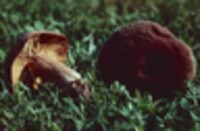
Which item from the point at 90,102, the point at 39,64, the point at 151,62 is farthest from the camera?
the point at 39,64

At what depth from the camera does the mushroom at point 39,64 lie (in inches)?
169

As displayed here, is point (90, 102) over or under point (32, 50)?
under

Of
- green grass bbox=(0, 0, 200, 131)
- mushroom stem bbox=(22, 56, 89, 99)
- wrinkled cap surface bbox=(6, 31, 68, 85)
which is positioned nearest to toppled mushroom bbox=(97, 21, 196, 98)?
green grass bbox=(0, 0, 200, 131)

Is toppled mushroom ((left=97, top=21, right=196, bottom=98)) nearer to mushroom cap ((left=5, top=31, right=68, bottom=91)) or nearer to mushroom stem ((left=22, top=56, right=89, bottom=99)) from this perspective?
mushroom stem ((left=22, top=56, right=89, bottom=99))

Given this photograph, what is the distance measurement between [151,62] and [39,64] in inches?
30.5

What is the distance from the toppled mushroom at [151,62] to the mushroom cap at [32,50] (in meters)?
0.49

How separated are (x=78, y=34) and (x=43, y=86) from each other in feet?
4.36

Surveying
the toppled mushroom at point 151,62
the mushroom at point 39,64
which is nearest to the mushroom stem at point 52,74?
the mushroom at point 39,64

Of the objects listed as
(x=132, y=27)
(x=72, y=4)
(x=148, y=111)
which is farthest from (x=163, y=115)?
(x=72, y=4)

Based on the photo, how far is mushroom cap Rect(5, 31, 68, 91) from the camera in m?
4.28

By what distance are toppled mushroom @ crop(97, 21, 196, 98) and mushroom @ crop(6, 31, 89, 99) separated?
31 cm

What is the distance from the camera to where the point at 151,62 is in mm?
4316

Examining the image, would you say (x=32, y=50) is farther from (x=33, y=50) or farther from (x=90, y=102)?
(x=90, y=102)

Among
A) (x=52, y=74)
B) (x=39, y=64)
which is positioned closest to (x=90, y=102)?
(x=52, y=74)
